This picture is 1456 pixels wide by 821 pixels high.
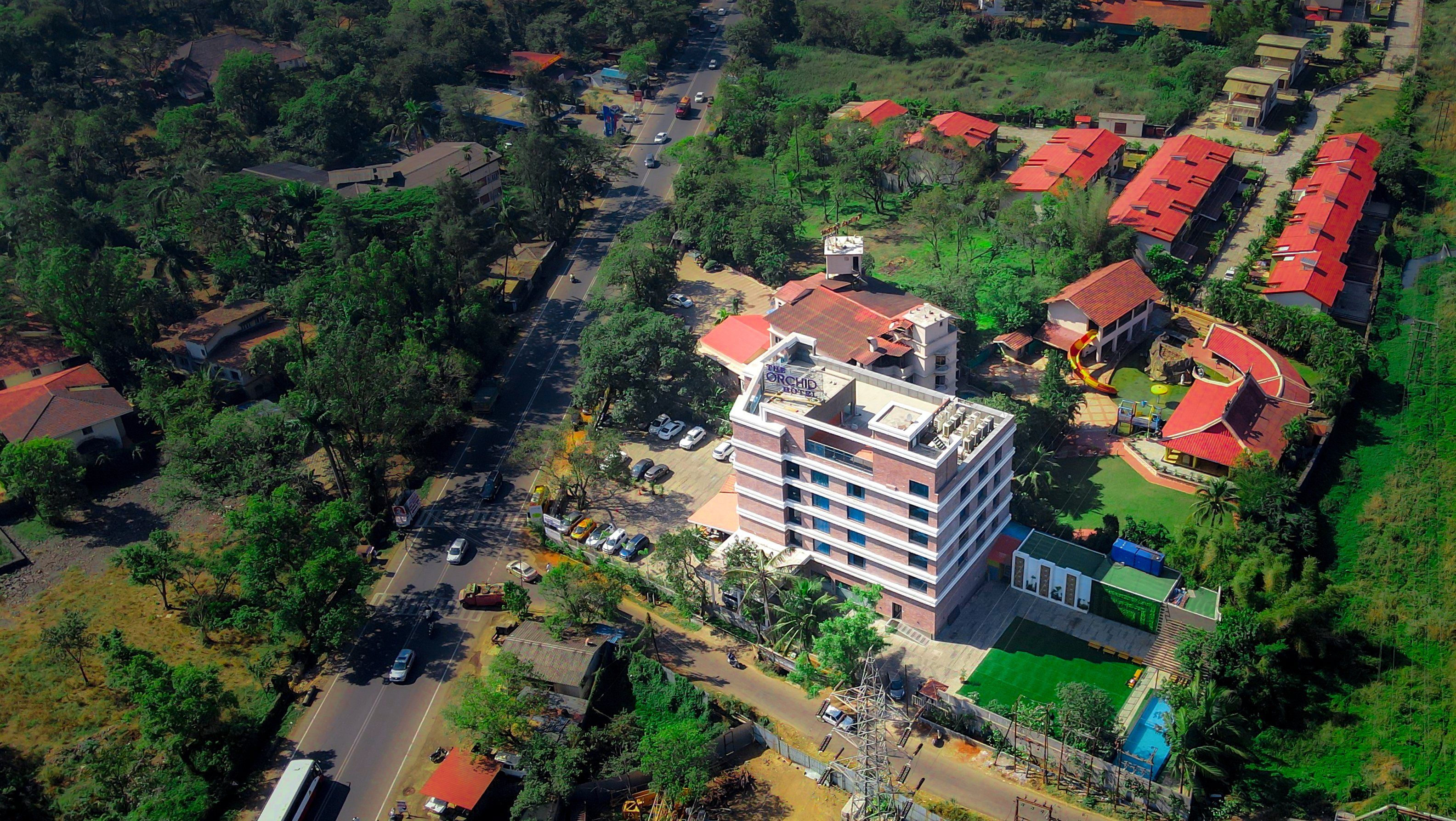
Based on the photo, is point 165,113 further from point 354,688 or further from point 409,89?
point 354,688

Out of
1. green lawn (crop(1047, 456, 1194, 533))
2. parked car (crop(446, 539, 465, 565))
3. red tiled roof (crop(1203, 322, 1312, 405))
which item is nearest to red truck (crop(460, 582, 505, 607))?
parked car (crop(446, 539, 465, 565))

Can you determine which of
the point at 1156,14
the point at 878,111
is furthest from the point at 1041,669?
the point at 1156,14

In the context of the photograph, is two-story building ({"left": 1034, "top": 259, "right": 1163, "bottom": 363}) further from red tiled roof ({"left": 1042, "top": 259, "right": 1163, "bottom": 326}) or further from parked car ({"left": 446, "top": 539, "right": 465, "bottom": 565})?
parked car ({"left": 446, "top": 539, "right": 465, "bottom": 565})

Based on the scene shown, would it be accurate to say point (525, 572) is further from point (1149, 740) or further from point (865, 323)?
point (1149, 740)

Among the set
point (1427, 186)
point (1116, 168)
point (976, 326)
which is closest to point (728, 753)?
point (976, 326)

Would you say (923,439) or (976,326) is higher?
(923,439)

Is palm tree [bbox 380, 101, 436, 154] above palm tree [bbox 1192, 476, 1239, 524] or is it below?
above

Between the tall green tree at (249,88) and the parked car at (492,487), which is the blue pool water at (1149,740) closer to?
the parked car at (492,487)

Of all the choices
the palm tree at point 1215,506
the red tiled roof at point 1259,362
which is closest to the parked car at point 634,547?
the palm tree at point 1215,506
